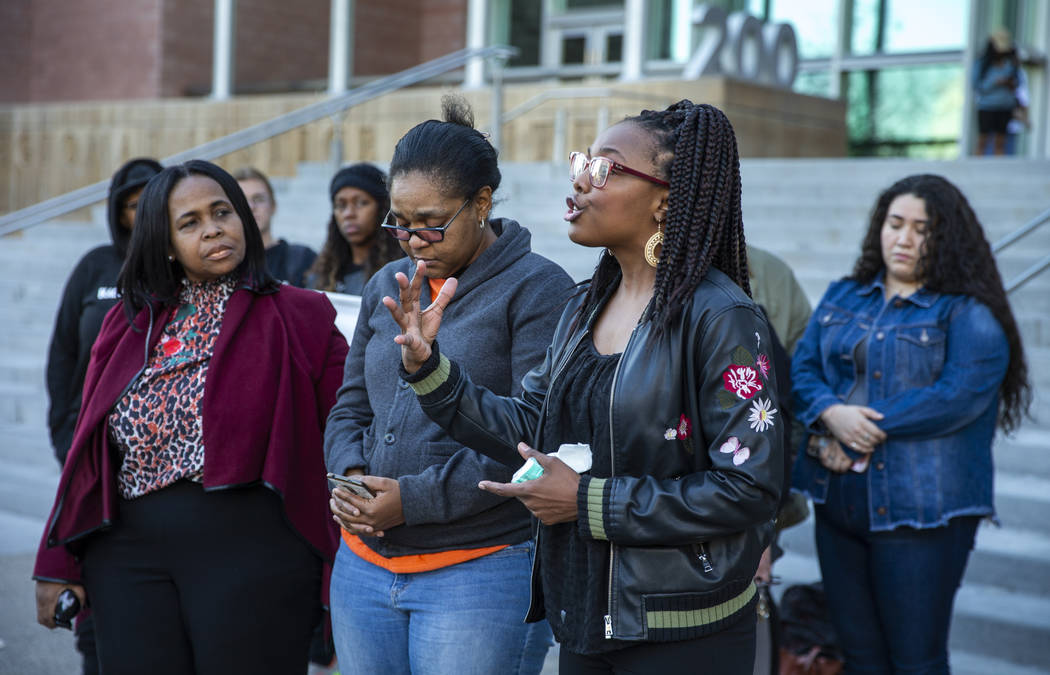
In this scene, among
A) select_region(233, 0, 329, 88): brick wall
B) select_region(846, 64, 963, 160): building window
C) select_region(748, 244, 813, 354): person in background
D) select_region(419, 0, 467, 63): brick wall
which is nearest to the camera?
select_region(748, 244, 813, 354): person in background

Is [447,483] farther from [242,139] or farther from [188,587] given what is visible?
→ [242,139]

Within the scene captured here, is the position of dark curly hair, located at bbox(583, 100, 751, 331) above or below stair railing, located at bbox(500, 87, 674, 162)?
below

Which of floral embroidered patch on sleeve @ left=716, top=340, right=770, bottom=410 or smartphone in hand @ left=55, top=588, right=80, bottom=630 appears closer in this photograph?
floral embroidered patch on sleeve @ left=716, top=340, right=770, bottom=410

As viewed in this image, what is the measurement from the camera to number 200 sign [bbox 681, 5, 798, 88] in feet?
42.4

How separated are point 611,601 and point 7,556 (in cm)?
518

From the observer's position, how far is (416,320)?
2338mm

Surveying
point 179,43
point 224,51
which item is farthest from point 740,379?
point 179,43

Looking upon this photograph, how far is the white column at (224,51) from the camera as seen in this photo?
1612cm

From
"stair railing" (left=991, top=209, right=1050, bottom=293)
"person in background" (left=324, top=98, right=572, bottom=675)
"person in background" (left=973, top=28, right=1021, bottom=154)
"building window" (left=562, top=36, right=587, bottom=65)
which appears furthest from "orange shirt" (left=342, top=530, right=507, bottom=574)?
"building window" (left=562, top=36, right=587, bottom=65)

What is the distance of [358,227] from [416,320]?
2713 mm

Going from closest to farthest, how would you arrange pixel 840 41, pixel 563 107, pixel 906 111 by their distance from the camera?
pixel 563 107 → pixel 906 111 → pixel 840 41

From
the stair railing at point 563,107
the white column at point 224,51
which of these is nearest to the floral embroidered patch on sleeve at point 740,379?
the stair railing at point 563,107

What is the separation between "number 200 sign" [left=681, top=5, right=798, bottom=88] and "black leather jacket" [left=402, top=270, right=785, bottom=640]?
A: 1101 cm

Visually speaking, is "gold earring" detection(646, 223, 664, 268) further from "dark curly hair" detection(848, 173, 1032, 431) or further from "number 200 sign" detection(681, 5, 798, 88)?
"number 200 sign" detection(681, 5, 798, 88)
